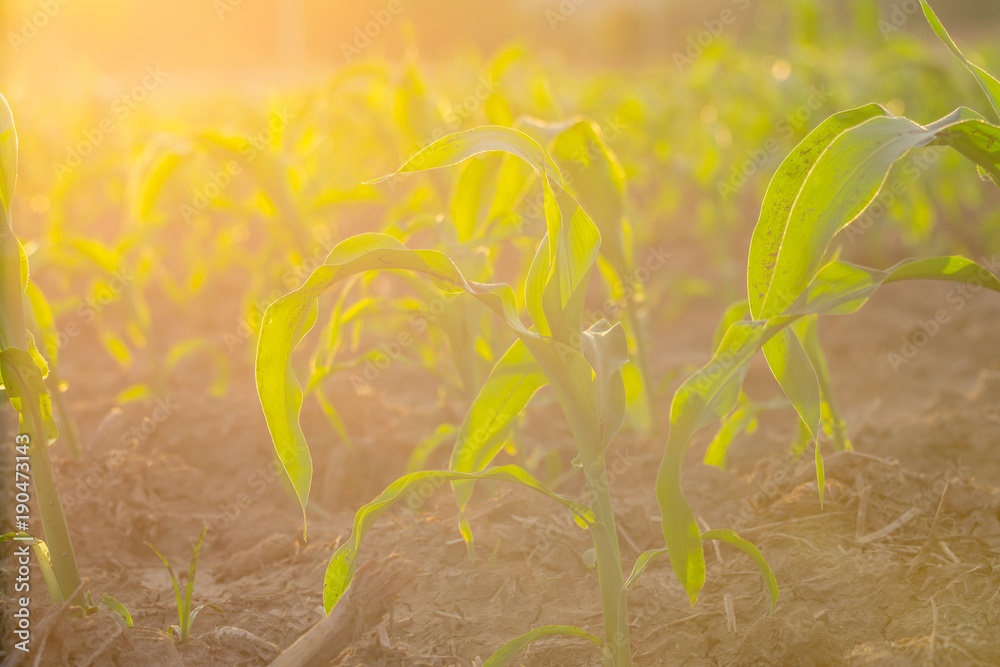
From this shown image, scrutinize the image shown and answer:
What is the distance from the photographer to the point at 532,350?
114cm

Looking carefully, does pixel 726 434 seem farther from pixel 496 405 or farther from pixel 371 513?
pixel 371 513

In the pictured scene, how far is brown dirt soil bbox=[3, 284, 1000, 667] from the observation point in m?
1.31

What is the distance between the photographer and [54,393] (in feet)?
6.85

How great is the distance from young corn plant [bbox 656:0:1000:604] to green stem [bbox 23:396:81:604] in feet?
3.30

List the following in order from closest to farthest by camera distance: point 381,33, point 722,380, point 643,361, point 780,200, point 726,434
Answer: point 722,380
point 780,200
point 726,434
point 643,361
point 381,33

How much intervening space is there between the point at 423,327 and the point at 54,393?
1.01 meters

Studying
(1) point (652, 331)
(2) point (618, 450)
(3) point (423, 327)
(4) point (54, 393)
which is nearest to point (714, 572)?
(2) point (618, 450)

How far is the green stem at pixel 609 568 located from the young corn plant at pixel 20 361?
2.90 ft

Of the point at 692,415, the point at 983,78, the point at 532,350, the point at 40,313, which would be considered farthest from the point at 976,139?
the point at 40,313

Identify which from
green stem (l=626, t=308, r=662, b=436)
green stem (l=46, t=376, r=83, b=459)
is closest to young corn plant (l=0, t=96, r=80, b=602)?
green stem (l=46, t=376, r=83, b=459)

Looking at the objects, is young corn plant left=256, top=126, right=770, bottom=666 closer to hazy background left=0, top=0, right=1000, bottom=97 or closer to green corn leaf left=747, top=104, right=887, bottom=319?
green corn leaf left=747, top=104, right=887, bottom=319

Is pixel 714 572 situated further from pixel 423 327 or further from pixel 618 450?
pixel 423 327

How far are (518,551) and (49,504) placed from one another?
2.93 ft

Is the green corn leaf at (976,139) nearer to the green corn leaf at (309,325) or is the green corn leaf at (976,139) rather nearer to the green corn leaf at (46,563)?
the green corn leaf at (309,325)
